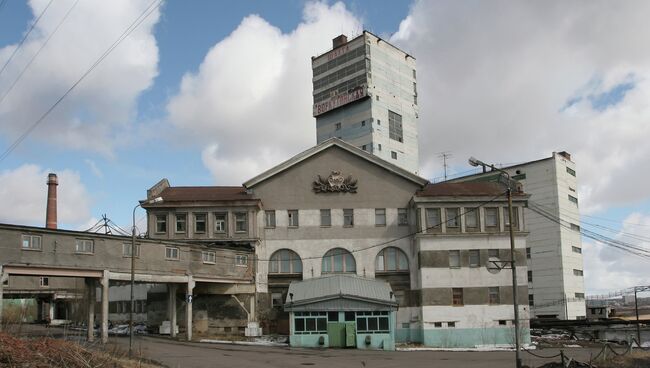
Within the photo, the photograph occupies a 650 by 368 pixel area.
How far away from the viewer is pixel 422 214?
5416 cm

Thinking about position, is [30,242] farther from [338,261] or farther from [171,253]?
[338,261]

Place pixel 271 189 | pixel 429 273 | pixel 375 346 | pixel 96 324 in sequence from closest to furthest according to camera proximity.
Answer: pixel 375 346, pixel 429 273, pixel 271 189, pixel 96 324

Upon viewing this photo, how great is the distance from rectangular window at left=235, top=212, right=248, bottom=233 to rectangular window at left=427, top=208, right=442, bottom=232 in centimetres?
1585

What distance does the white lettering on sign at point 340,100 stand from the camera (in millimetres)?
106562

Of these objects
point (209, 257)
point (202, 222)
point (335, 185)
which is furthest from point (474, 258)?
point (202, 222)

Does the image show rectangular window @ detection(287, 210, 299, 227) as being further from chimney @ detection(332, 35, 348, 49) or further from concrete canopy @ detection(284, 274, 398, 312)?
chimney @ detection(332, 35, 348, 49)

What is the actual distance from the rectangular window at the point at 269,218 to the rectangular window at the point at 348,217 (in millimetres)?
6340

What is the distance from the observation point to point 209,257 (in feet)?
168

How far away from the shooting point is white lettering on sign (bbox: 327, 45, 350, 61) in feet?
364

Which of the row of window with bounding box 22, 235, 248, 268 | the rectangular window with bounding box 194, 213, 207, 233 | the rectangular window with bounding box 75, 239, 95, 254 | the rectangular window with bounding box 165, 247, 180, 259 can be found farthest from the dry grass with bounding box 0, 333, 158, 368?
the rectangular window with bounding box 194, 213, 207, 233

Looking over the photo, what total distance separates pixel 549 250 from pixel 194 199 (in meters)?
61.3

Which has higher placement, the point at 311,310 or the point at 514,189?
the point at 514,189

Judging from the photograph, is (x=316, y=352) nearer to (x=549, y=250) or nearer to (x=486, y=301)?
(x=486, y=301)

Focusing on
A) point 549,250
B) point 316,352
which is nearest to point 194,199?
point 316,352
